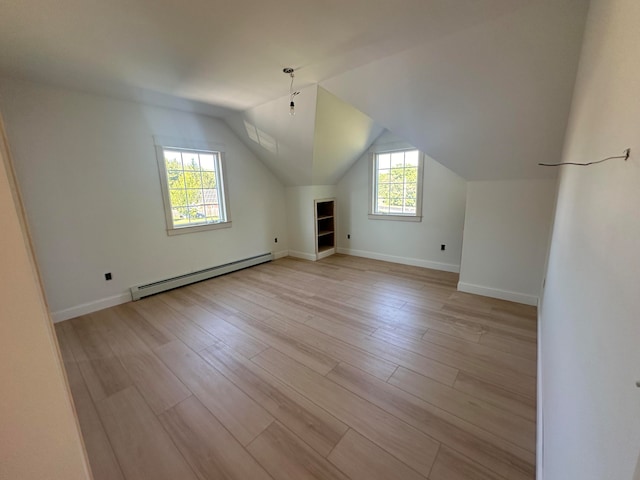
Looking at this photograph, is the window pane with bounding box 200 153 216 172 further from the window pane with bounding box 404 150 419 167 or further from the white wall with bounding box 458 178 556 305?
the white wall with bounding box 458 178 556 305

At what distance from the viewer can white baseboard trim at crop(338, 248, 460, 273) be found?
409 centimetres

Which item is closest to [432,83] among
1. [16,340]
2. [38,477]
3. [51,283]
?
[16,340]

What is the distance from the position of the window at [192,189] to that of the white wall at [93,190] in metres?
0.12

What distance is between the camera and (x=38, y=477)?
510 mm

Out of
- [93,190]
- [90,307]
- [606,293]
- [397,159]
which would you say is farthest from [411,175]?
[90,307]

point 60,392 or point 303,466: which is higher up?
point 60,392

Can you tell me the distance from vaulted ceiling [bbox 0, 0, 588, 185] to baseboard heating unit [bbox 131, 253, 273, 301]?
228 centimetres

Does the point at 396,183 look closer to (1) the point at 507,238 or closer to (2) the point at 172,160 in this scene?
(1) the point at 507,238

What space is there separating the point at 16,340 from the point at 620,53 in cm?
161

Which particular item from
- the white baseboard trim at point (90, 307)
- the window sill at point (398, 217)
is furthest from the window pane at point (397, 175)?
the white baseboard trim at point (90, 307)

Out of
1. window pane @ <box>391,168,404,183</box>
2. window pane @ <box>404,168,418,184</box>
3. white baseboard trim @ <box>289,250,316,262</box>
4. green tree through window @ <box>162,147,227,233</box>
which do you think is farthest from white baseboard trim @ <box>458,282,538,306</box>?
green tree through window @ <box>162,147,227,233</box>

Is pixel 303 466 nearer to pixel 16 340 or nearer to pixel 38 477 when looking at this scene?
pixel 38 477

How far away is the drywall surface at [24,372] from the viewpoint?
463mm

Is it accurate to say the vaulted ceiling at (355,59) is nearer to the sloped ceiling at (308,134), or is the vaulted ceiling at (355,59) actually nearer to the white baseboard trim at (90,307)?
the sloped ceiling at (308,134)
